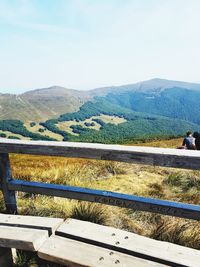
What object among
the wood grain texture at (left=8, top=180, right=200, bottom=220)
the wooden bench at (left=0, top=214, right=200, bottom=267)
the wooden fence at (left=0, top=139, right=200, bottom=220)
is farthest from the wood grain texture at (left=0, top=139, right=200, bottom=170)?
the wooden bench at (left=0, top=214, right=200, bottom=267)

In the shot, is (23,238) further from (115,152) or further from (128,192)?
(128,192)

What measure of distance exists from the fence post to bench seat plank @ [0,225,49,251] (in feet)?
3.63

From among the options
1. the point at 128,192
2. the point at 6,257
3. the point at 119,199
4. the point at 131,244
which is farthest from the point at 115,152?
the point at 128,192

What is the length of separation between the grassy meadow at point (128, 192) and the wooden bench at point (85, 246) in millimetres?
1084

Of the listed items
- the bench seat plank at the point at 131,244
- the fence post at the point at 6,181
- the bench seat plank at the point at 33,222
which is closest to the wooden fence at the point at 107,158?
the fence post at the point at 6,181

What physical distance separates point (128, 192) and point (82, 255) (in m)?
3.54

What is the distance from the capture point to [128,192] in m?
6.13

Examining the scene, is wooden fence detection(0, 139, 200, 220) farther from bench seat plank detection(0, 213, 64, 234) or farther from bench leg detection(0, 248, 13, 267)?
bench leg detection(0, 248, 13, 267)

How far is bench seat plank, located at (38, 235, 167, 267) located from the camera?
2.53m

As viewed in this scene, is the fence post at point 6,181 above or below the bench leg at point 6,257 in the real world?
above

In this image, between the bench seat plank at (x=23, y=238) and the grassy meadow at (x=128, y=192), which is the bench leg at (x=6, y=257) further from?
the grassy meadow at (x=128, y=192)

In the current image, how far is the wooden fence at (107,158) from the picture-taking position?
3111 mm

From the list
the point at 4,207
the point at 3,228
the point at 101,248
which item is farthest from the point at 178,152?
the point at 4,207

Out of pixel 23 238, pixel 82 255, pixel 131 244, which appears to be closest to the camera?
pixel 82 255
